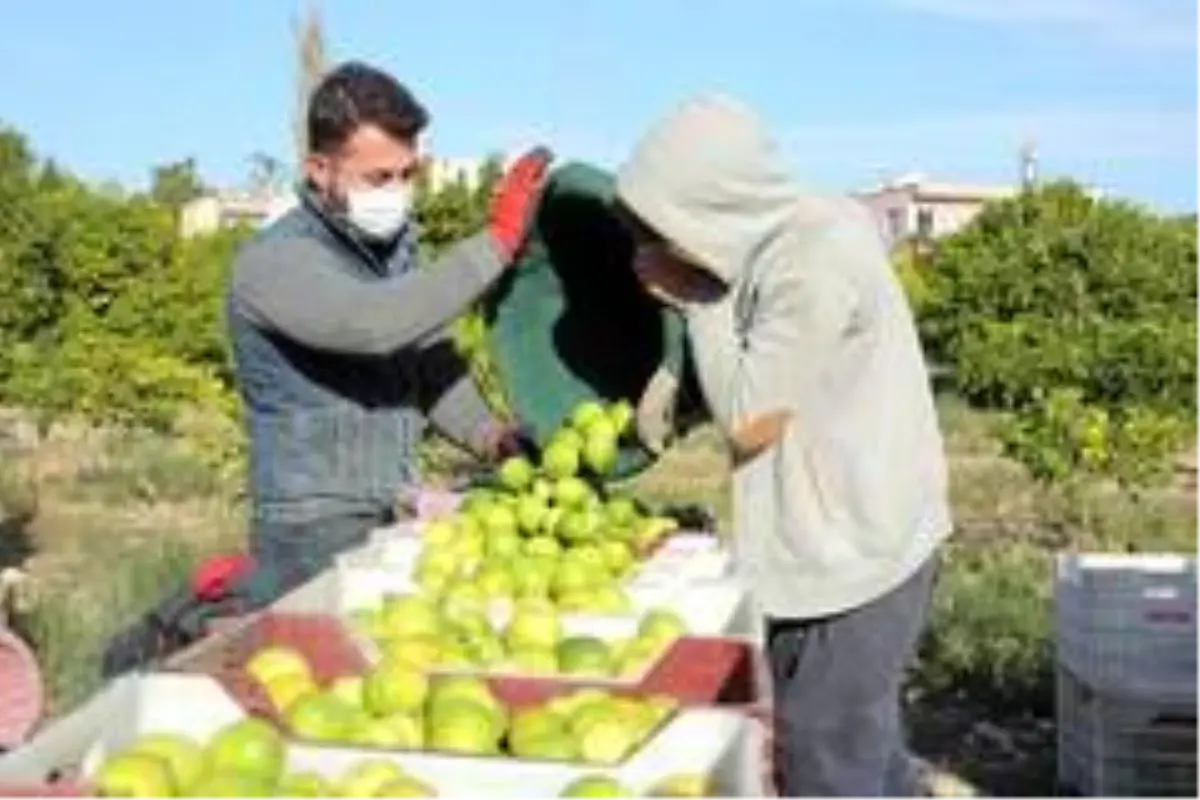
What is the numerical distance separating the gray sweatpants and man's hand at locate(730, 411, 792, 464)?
11.6 inches

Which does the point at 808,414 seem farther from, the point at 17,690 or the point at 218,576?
the point at 17,690

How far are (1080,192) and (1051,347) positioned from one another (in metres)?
9.28

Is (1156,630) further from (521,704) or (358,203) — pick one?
(521,704)

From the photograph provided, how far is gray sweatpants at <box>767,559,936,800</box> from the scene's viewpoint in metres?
3.16

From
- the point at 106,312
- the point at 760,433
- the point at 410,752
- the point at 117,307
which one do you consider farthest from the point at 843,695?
the point at 106,312

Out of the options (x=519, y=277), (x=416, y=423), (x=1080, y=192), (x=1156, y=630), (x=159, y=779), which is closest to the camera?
(x=159, y=779)

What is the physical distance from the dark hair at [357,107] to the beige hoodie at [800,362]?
52cm

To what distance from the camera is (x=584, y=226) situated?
4.03 metres

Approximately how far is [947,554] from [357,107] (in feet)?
24.5

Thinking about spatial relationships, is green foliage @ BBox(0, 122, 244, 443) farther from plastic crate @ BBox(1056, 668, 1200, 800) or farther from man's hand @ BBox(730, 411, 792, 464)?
man's hand @ BBox(730, 411, 792, 464)

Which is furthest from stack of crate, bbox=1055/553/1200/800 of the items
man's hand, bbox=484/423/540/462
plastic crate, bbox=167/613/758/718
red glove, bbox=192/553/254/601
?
plastic crate, bbox=167/613/758/718

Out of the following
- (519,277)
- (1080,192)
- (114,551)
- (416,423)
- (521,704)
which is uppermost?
(1080,192)

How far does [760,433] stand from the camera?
304 centimetres

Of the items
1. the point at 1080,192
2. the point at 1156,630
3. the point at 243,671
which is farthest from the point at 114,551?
the point at 1080,192
